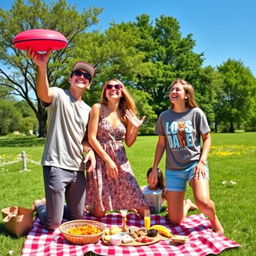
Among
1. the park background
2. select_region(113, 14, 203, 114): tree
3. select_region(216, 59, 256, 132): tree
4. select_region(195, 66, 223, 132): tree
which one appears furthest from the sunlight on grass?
select_region(216, 59, 256, 132): tree

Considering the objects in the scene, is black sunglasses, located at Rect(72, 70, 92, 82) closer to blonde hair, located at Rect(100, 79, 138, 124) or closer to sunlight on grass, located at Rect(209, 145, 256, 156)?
blonde hair, located at Rect(100, 79, 138, 124)

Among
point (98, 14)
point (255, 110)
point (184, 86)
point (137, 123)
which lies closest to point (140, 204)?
point (137, 123)

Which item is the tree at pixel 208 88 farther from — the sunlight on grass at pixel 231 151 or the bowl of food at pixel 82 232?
the bowl of food at pixel 82 232

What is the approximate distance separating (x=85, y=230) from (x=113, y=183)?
1024 millimetres

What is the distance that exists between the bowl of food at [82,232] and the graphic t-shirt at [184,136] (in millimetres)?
1394

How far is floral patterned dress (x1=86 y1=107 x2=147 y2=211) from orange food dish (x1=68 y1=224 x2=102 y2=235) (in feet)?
2.36

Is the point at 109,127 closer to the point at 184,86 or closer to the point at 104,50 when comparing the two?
the point at 184,86

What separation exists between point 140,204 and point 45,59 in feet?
8.29

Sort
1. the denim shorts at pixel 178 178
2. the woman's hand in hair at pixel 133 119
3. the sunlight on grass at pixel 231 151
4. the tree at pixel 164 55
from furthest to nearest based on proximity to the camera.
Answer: the tree at pixel 164 55 < the sunlight on grass at pixel 231 151 < the woman's hand in hair at pixel 133 119 < the denim shorts at pixel 178 178

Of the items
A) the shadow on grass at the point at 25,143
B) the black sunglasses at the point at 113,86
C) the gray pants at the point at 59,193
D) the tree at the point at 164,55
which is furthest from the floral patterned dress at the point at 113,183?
the tree at the point at 164,55

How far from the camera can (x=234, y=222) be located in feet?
16.9

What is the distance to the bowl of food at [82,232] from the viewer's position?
4164mm

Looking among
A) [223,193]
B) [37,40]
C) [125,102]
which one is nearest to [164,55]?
[223,193]

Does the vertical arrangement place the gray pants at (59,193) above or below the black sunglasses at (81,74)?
below
